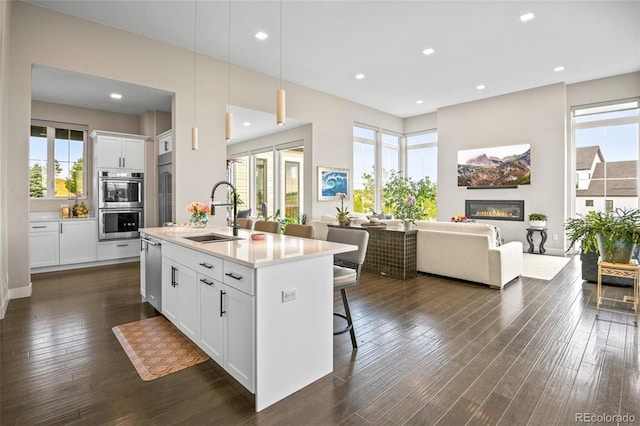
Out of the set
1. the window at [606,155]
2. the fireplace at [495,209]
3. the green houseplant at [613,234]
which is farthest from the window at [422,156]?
the green houseplant at [613,234]

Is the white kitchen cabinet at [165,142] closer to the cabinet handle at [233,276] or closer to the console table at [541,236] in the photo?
the cabinet handle at [233,276]

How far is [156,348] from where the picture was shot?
269cm

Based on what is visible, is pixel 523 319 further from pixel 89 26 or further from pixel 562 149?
pixel 89 26

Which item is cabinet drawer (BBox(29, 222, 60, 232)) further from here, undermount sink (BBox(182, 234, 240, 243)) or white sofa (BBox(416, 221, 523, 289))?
white sofa (BBox(416, 221, 523, 289))

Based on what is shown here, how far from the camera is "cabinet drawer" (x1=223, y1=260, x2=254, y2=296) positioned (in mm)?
1887

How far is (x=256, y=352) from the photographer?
187 cm

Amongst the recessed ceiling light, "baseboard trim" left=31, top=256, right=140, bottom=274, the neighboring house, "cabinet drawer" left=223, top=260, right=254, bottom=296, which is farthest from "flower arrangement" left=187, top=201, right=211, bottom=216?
the neighboring house

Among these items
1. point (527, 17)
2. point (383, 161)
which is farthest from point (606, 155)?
point (383, 161)

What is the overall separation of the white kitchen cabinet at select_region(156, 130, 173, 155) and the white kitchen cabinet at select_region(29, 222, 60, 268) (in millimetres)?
2094

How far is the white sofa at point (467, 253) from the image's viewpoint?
438cm

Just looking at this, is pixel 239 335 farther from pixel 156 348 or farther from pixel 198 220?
pixel 198 220

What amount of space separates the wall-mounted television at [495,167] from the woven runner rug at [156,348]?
25.0 ft

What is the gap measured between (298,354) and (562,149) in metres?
7.53

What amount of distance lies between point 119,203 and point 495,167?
325 inches
